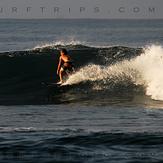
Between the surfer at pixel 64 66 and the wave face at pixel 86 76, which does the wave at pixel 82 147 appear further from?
the surfer at pixel 64 66

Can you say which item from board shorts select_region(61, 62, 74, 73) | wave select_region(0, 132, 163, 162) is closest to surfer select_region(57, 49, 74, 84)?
board shorts select_region(61, 62, 74, 73)

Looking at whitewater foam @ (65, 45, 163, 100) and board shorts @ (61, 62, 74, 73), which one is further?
board shorts @ (61, 62, 74, 73)

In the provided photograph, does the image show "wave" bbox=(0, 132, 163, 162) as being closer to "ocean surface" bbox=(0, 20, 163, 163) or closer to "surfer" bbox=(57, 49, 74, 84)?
"ocean surface" bbox=(0, 20, 163, 163)

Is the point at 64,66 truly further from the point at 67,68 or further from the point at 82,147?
the point at 82,147

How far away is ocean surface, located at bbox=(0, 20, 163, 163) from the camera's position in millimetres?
15891

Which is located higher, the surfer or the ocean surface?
the surfer

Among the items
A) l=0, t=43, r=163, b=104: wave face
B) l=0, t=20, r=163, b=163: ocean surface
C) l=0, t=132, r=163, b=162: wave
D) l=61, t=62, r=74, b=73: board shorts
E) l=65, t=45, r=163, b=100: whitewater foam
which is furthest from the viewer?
l=61, t=62, r=74, b=73: board shorts

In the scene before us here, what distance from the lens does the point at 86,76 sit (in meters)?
28.9

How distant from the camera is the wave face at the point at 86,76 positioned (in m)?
27.1

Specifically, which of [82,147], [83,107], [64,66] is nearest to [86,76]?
[64,66]

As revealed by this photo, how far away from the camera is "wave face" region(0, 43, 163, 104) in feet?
89.0

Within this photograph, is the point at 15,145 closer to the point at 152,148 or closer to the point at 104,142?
the point at 104,142

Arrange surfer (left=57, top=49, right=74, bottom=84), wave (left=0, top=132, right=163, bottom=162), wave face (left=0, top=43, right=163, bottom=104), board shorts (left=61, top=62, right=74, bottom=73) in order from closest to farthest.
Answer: wave (left=0, top=132, right=163, bottom=162)
wave face (left=0, top=43, right=163, bottom=104)
surfer (left=57, top=49, right=74, bottom=84)
board shorts (left=61, top=62, right=74, bottom=73)

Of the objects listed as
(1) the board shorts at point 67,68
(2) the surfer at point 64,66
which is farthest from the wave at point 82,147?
(1) the board shorts at point 67,68
